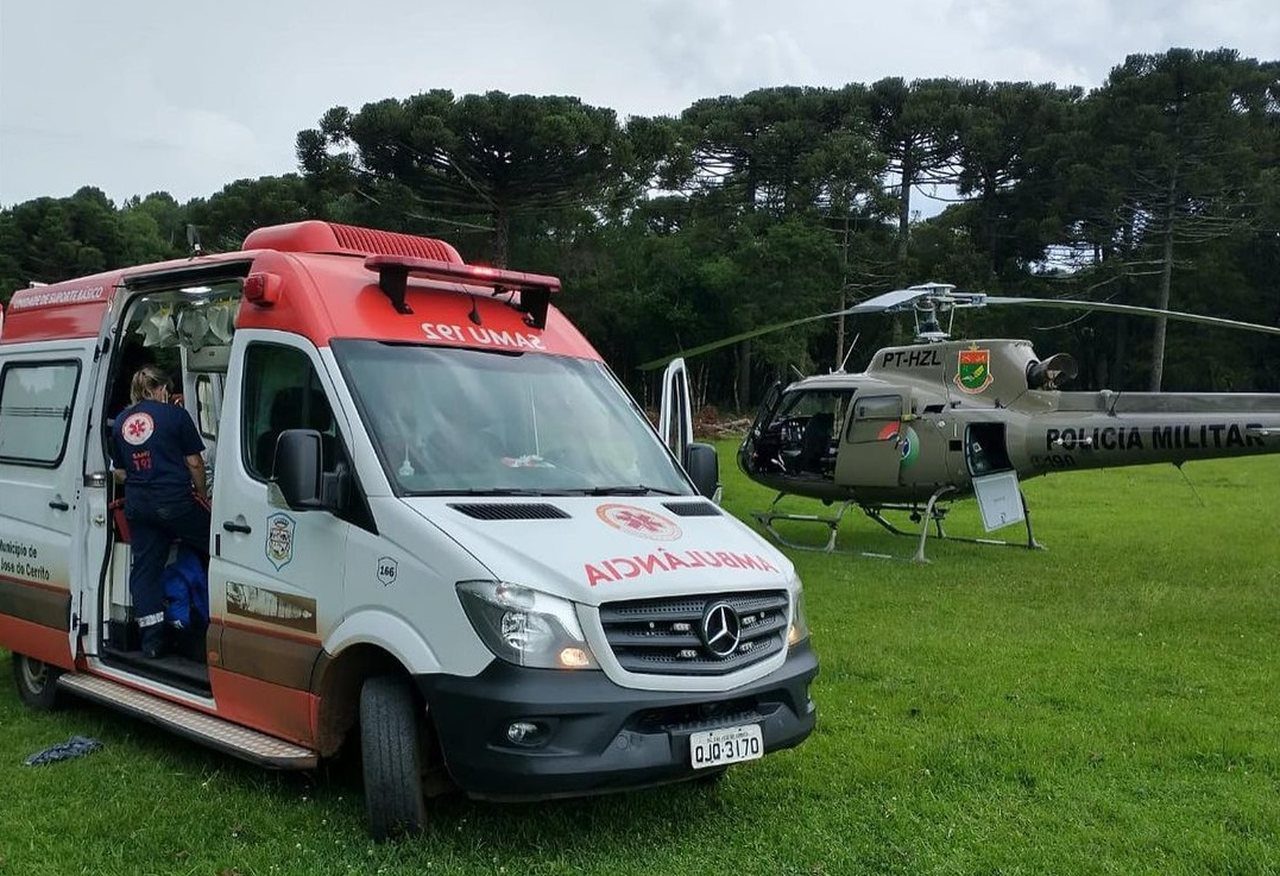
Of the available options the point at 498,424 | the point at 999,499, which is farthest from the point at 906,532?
the point at 498,424

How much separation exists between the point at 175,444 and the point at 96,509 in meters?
0.57

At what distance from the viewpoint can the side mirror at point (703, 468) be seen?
5680 millimetres

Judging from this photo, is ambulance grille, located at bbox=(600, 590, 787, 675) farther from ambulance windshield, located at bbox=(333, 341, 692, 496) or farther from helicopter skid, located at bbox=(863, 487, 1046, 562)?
helicopter skid, located at bbox=(863, 487, 1046, 562)

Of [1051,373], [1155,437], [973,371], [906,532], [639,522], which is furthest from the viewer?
[906,532]

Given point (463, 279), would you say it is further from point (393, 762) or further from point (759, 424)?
point (759, 424)

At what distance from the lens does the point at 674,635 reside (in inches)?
167

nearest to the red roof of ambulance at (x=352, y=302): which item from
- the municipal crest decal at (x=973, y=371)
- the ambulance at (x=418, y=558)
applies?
the ambulance at (x=418, y=558)

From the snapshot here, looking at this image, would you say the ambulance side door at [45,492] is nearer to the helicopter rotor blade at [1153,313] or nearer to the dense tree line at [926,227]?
the helicopter rotor blade at [1153,313]

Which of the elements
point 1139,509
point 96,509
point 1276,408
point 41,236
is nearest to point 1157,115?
point 1139,509

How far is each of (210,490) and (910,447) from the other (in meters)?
8.76

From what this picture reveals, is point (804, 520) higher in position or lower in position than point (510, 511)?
lower

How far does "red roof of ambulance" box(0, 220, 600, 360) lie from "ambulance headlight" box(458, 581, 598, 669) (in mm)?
1518

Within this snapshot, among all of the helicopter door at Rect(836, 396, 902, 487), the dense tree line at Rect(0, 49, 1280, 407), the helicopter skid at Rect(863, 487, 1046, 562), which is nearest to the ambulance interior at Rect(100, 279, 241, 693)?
the helicopter skid at Rect(863, 487, 1046, 562)

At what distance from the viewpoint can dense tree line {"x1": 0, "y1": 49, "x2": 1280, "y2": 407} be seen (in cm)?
3947
